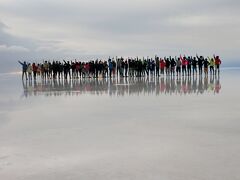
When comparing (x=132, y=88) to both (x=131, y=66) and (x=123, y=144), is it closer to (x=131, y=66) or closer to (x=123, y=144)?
(x=123, y=144)

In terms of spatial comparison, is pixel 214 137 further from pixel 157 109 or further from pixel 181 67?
pixel 181 67

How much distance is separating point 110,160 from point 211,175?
5.01 feet

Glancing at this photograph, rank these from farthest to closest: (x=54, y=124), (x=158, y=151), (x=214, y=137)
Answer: (x=54, y=124) < (x=214, y=137) < (x=158, y=151)

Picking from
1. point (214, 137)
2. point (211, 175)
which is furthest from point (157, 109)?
point (211, 175)

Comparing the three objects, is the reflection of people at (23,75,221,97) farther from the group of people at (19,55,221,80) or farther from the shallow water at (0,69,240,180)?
the group of people at (19,55,221,80)

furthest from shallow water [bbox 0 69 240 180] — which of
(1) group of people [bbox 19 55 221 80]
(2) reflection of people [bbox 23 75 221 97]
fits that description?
(1) group of people [bbox 19 55 221 80]

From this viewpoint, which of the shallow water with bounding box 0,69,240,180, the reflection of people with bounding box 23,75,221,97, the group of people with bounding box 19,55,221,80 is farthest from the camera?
the group of people with bounding box 19,55,221,80

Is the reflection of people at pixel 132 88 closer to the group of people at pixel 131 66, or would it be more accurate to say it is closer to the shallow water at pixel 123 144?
the shallow water at pixel 123 144

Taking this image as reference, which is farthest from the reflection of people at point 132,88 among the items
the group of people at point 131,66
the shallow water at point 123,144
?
the group of people at point 131,66

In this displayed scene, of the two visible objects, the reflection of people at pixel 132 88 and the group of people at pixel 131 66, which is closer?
the reflection of people at pixel 132 88

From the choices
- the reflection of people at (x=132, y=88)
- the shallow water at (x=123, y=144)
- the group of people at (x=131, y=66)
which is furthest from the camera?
the group of people at (x=131, y=66)

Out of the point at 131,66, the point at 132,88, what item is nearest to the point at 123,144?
the point at 132,88

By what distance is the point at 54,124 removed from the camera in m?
9.63

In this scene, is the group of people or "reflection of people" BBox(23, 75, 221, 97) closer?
"reflection of people" BBox(23, 75, 221, 97)
